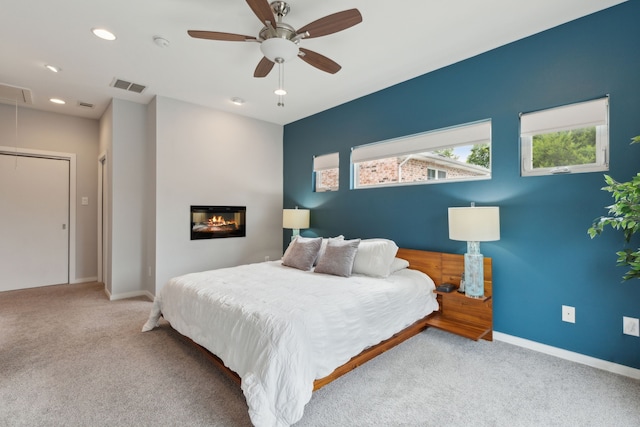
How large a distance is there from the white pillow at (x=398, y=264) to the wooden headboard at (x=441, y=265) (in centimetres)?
10

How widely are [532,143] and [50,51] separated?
4.79 metres

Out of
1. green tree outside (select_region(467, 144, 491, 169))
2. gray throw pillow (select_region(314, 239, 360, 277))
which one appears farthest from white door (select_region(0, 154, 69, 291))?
green tree outside (select_region(467, 144, 491, 169))

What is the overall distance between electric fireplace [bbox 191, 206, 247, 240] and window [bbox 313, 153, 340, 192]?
1316 millimetres

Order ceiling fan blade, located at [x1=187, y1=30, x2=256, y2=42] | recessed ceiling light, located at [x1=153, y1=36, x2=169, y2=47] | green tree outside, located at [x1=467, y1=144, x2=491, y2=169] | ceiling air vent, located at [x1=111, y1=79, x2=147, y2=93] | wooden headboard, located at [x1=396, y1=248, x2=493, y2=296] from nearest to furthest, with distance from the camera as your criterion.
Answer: ceiling fan blade, located at [x1=187, y1=30, x2=256, y2=42] → recessed ceiling light, located at [x1=153, y1=36, x2=169, y2=47] → wooden headboard, located at [x1=396, y1=248, x2=493, y2=296] → green tree outside, located at [x1=467, y1=144, x2=491, y2=169] → ceiling air vent, located at [x1=111, y1=79, x2=147, y2=93]

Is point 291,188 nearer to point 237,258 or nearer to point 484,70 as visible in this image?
point 237,258

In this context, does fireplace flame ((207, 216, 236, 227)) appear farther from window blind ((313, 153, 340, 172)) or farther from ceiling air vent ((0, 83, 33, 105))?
ceiling air vent ((0, 83, 33, 105))

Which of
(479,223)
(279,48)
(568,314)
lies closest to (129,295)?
(279,48)

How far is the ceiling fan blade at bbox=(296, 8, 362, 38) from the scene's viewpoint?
195 centimetres

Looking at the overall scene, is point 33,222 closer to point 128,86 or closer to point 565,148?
point 128,86

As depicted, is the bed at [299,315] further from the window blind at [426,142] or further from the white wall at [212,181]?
the white wall at [212,181]

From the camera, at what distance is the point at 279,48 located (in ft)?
7.37

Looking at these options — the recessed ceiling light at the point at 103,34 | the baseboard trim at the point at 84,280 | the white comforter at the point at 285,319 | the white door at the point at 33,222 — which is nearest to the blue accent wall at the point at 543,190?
the white comforter at the point at 285,319

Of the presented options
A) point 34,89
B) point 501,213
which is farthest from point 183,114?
point 501,213

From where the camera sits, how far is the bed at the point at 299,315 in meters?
1.71
